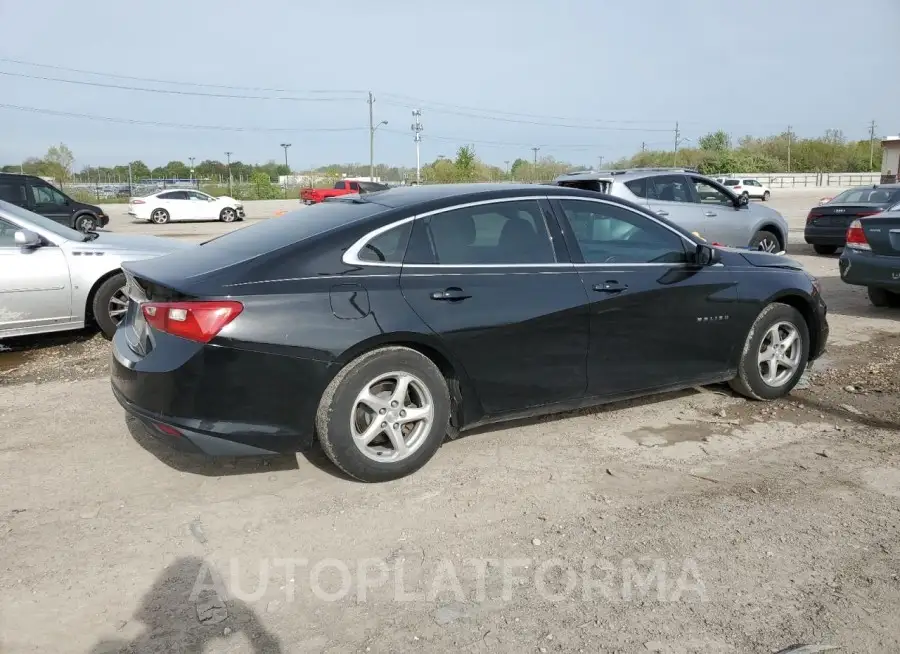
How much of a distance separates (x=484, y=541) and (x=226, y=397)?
1414 millimetres

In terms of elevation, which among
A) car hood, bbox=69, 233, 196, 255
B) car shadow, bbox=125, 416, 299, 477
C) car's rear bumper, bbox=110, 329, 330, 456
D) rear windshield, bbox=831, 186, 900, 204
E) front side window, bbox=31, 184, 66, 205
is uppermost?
front side window, bbox=31, 184, 66, 205

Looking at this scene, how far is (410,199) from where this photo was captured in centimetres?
454

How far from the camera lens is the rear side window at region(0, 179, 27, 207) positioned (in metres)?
18.6

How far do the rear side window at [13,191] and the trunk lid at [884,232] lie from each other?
1831 centimetres

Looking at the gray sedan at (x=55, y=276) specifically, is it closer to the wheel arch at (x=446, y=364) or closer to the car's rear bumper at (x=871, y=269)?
the wheel arch at (x=446, y=364)

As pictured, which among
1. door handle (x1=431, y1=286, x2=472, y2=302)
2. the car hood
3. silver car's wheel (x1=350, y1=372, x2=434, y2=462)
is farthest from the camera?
the car hood

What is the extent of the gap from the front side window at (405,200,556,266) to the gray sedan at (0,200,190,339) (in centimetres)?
361

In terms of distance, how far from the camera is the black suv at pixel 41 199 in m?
18.8

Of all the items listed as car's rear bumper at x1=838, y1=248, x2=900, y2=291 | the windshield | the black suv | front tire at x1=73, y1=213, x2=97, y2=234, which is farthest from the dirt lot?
front tire at x1=73, y1=213, x2=97, y2=234

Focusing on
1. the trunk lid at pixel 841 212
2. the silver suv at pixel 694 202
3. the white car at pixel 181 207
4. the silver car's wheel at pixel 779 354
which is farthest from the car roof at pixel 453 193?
the white car at pixel 181 207

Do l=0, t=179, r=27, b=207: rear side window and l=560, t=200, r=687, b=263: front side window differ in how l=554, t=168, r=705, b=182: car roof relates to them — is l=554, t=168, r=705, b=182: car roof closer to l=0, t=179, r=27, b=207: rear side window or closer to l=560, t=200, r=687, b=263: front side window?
l=560, t=200, r=687, b=263: front side window

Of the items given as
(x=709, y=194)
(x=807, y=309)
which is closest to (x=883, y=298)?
(x=709, y=194)

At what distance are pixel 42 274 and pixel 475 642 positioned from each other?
5937mm

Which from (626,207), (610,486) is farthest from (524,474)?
(626,207)
